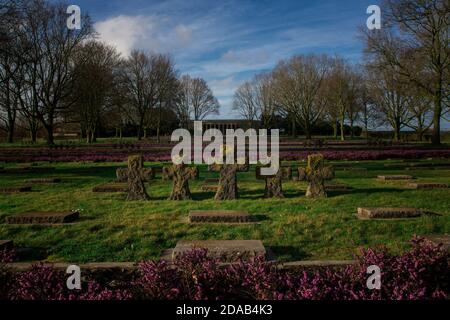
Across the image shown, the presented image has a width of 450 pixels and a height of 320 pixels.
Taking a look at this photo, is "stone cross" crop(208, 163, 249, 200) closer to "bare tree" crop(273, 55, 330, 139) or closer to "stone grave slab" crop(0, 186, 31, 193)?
"stone grave slab" crop(0, 186, 31, 193)

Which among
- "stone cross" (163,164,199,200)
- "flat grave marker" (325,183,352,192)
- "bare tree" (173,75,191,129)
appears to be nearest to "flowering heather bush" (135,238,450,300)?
"stone cross" (163,164,199,200)

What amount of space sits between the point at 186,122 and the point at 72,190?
76.7 m

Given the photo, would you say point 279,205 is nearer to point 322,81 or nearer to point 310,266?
point 310,266

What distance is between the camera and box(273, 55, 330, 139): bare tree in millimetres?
57469

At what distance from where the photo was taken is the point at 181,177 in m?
10.8

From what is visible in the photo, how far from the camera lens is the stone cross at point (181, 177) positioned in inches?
423

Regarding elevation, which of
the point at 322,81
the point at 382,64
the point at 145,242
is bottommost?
the point at 145,242

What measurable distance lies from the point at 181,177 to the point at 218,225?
3.37 m

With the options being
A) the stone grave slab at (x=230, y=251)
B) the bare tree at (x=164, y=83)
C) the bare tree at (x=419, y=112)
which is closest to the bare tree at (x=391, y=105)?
the bare tree at (x=419, y=112)

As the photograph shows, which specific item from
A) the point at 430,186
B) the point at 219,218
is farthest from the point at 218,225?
the point at 430,186

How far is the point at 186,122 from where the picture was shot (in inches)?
3492

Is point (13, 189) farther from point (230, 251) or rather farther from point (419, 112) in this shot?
point (419, 112)

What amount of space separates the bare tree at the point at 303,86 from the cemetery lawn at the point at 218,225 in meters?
46.9

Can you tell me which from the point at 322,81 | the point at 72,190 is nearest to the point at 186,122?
the point at 322,81
